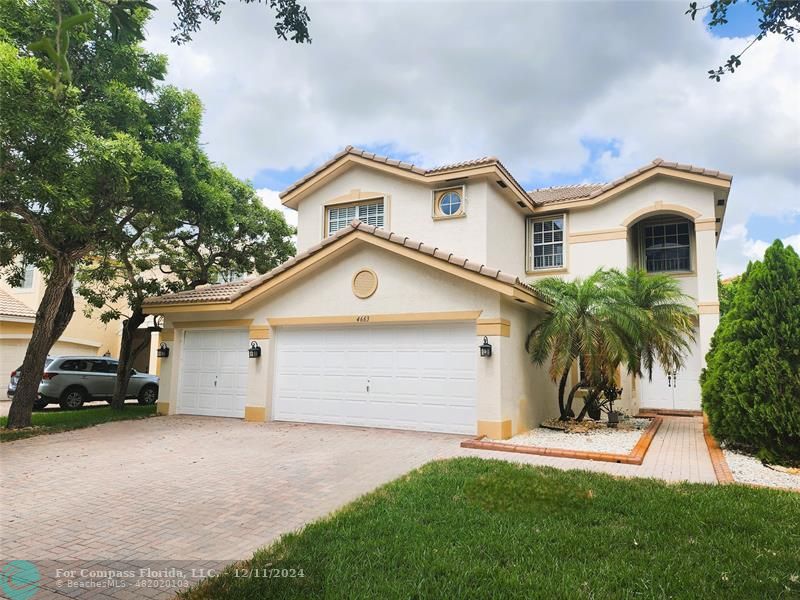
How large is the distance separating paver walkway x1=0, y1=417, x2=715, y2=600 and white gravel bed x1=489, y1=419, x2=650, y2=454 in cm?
52

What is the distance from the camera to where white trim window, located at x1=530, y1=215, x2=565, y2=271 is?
17.0m

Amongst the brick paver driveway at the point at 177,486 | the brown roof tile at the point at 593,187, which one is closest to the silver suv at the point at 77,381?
the brick paver driveway at the point at 177,486

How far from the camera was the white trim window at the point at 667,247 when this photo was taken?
16.3 m

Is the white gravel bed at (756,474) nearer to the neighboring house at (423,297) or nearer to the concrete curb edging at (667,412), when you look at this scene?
the neighboring house at (423,297)

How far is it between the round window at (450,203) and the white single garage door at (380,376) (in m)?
5.00

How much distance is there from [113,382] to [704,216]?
20536mm

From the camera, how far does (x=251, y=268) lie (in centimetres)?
1978

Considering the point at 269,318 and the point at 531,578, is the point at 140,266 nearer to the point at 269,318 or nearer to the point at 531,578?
the point at 269,318

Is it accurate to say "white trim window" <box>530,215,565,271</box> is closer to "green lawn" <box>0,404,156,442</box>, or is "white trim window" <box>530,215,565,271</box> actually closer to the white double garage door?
the white double garage door

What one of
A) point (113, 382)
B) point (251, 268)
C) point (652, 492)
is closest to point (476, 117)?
point (652, 492)

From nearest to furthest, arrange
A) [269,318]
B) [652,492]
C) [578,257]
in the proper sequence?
[652,492]
[269,318]
[578,257]

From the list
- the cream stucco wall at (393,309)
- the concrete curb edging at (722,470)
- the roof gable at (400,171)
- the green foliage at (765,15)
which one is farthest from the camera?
the roof gable at (400,171)

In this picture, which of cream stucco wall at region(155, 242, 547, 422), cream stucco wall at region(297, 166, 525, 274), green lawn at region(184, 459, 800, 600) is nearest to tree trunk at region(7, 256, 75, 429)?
cream stucco wall at region(155, 242, 547, 422)

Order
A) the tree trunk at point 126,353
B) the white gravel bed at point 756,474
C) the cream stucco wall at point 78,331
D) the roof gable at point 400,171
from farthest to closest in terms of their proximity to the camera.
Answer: the cream stucco wall at point 78,331 < the tree trunk at point 126,353 < the roof gable at point 400,171 < the white gravel bed at point 756,474
